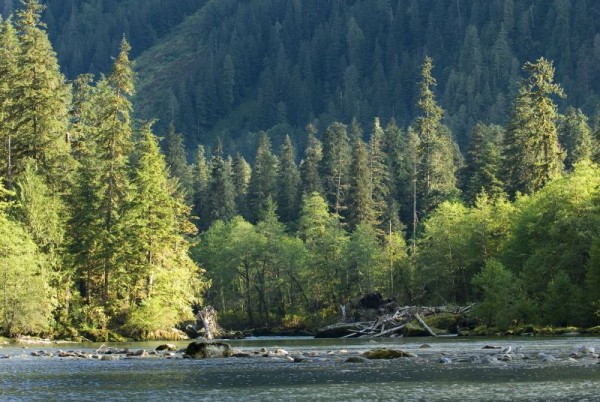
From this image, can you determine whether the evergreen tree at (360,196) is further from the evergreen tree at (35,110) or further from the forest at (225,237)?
the evergreen tree at (35,110)

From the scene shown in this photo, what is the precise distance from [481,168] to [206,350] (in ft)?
272

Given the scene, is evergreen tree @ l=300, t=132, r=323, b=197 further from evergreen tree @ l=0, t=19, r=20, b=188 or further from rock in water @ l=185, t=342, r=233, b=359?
rock in water @ l=185, t=342, r=233, b=359

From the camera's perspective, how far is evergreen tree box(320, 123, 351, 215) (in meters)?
162

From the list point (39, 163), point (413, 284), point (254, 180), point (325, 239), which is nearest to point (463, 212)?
point (413, 284)

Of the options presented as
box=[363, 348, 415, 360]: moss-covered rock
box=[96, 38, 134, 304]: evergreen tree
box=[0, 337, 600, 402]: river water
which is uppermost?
box=[96, 38, 134, 304]: evergreen tree

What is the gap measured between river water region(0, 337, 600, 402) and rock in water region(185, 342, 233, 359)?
2.09 metres

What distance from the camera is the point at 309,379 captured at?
1583 inches

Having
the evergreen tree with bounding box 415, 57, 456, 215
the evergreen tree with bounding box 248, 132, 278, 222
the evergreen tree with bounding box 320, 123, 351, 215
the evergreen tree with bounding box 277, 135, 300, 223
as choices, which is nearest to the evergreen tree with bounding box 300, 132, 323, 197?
the evergreen tree with bounding box 320, 123, 351, 215

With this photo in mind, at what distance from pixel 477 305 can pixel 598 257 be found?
46.6 ft

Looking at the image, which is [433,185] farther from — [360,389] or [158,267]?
[360,389]

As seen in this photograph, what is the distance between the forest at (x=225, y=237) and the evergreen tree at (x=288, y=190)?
69.5 feet

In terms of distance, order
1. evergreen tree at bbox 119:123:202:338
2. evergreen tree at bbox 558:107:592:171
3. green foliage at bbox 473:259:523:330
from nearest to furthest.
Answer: green foliage at bbox 473:259:523:330 < evergreen tree at bbox 119:123:202:338 < evergreen tree at bbox 558:107:592:171

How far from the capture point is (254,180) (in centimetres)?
17550

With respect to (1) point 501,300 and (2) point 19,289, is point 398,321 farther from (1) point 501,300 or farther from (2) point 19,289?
(2) point 19,289
